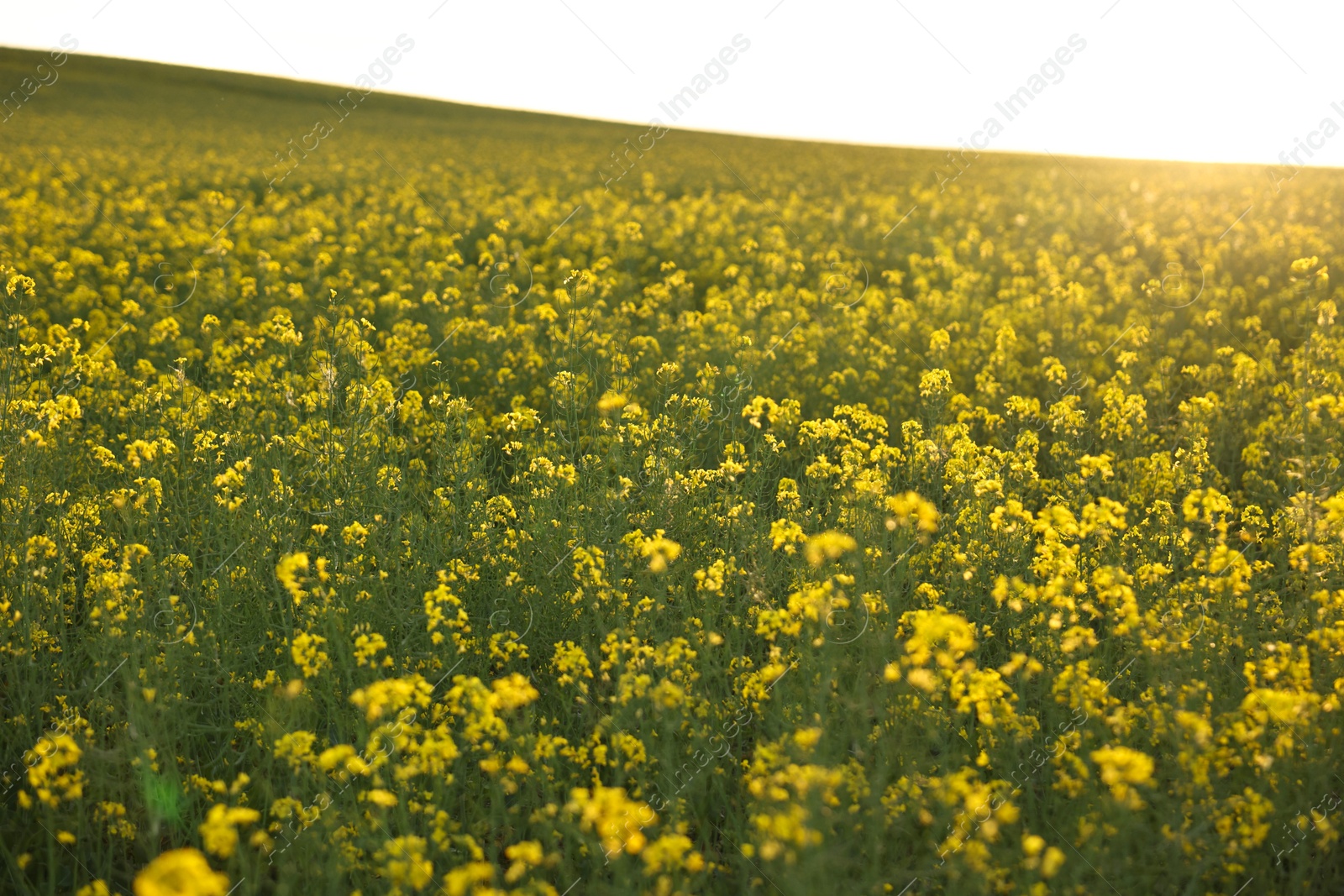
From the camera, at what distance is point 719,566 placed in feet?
12.4

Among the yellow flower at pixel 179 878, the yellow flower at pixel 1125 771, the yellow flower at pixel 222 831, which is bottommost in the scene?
the yellow flower at pixel 222 831

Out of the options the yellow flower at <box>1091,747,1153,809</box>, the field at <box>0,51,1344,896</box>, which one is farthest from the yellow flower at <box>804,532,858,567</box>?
the yellow flower at <box>1091,747,1153,809</box>

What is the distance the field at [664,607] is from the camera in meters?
2.79

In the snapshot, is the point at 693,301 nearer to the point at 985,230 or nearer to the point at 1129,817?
the point at 985,230

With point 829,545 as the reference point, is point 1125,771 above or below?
below

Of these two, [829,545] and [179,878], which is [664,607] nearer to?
[829,545]

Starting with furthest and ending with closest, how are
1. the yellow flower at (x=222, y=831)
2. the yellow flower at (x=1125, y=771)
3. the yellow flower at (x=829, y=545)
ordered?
the yellow flower at (x=829, y=545) < the yellow flower at (x=1125, y=771) < the yellow flower at (x=222, y=831)

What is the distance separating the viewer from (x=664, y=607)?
3883 mm

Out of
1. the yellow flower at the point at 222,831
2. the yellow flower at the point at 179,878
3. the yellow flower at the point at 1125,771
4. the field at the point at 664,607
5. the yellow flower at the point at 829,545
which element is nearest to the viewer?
A: the yellow flower at the point at 179,878

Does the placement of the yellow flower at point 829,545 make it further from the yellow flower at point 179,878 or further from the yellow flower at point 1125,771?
the yellow flower at point 179,878

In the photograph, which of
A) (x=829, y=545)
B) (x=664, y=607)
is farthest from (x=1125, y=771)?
(x=664, y=607)

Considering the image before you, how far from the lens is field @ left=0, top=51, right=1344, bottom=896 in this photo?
2.79 metres

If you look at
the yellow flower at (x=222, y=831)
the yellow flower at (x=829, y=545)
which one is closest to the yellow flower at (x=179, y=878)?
the yellow flower at (x=222, y=831)

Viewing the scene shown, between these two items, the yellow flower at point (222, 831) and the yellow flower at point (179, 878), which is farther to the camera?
the yellow flower at point (222, 831)
